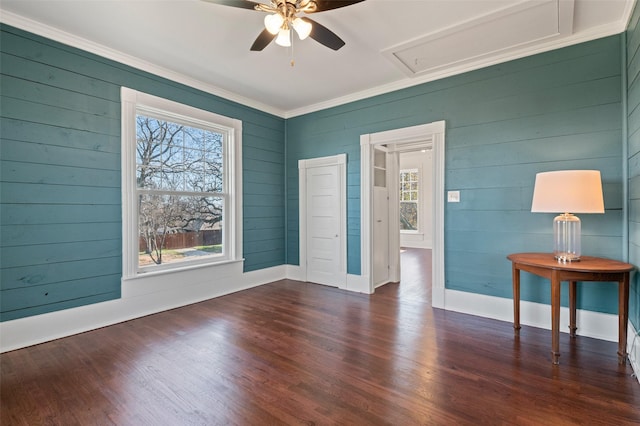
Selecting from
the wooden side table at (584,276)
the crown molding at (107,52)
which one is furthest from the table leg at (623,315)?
the crown molding at (107,52)

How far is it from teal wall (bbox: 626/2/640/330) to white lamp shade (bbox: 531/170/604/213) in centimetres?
26

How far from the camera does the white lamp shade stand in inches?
93.1

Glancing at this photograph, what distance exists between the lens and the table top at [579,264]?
2264 mm

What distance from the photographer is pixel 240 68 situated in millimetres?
3637

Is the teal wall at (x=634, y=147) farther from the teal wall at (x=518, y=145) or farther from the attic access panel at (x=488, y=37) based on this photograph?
the attic access panel at (x=488, y=37)

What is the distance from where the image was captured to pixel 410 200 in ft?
31.9

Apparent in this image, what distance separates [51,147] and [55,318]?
161cm

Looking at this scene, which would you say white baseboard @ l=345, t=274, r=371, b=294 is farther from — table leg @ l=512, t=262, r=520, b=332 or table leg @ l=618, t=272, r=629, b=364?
table leg @ l=618, t=272, r=629, b=364

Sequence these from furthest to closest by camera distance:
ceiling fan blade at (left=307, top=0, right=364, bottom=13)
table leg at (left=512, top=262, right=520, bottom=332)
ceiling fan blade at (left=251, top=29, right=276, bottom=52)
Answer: table leg at (left=512, top=262, right=520, bottom=332) → ceiling fan blade at (left=251, top=29, right=276, bottom=52) → ceiling fan blade at (left=307, top=0, right=364, bottom=13)

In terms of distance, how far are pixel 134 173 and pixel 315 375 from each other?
2860mm

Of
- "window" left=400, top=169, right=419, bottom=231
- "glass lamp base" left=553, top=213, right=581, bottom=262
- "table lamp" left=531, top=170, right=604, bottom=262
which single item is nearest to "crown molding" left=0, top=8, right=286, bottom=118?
"table lamp" left=531, top=170, right=604, bottom=262

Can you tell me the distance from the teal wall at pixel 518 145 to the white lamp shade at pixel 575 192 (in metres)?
0.60

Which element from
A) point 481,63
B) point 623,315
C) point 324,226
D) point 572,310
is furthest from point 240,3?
point 572,310

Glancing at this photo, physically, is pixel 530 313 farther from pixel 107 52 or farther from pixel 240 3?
pixel 107 52
